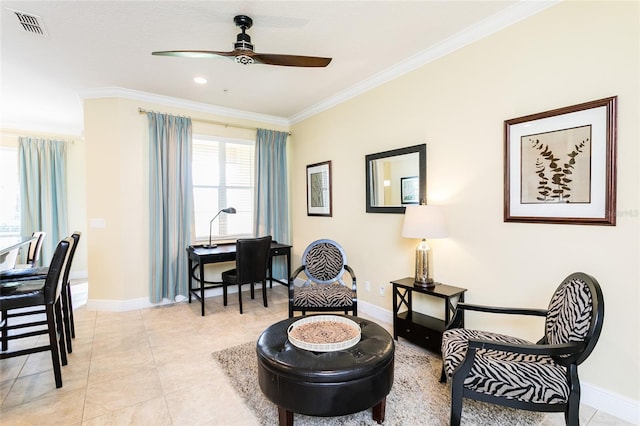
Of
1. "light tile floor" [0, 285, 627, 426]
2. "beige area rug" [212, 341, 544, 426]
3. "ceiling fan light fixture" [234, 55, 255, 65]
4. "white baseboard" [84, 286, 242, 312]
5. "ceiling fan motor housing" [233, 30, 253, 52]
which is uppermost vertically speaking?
"ceiling fan motor housing" [233, 30, 253, 52]

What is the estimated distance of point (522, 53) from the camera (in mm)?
2316

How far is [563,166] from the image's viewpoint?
83.6 inches

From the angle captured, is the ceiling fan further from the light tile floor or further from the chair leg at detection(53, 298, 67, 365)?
the light tile floor

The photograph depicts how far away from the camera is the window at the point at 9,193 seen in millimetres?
5254

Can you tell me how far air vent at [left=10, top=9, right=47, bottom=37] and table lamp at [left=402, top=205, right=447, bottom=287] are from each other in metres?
3.42

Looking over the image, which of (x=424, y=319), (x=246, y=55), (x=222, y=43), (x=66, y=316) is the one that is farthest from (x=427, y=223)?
(x=66, y=316)

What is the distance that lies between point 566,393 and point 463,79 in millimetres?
2396

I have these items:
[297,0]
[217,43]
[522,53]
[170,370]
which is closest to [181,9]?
[217,43]

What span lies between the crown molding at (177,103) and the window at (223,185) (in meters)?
0.40

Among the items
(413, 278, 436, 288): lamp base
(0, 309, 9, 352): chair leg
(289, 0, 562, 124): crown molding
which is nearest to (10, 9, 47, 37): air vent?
(0, 309, 9, 352): chair leg

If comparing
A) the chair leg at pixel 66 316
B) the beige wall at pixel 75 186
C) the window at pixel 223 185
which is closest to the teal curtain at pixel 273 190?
the window at pixel 223 185

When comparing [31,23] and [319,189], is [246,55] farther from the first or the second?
[319,189]

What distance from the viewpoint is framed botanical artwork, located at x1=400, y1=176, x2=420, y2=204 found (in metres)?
3.14

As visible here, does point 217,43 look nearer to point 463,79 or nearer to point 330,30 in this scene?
point 330,30
